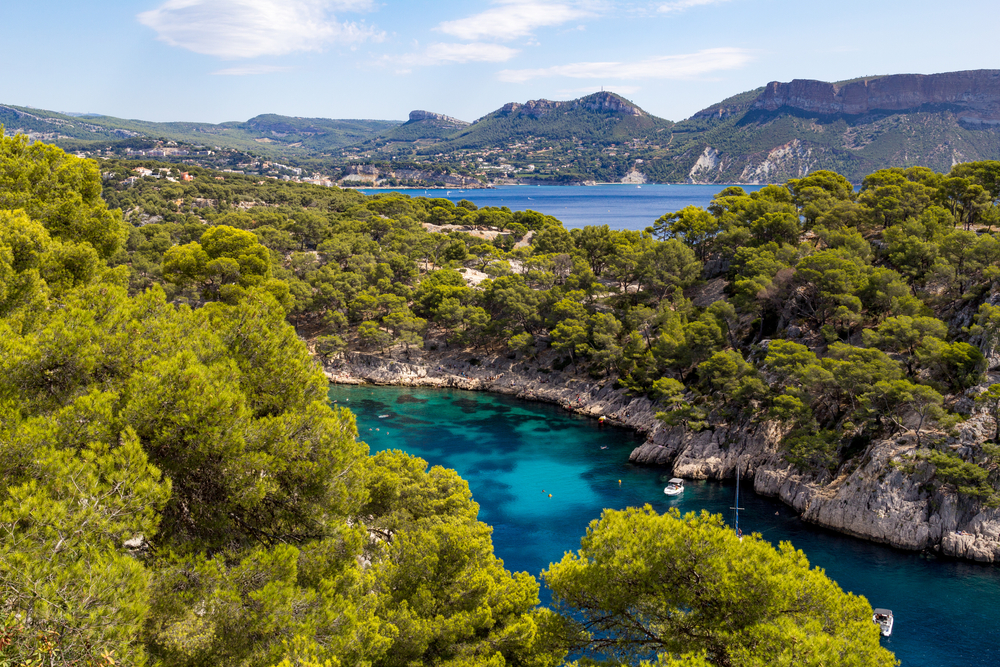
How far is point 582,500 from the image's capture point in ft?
99.6

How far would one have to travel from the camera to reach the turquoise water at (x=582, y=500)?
2058cm

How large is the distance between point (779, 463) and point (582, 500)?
10.0 meters

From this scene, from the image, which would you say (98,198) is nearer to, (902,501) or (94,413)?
(94,413)

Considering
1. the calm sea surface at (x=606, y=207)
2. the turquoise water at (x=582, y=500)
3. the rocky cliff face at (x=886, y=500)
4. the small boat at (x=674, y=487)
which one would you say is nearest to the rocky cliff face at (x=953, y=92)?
the calm sea surface at (x=606, y=207)

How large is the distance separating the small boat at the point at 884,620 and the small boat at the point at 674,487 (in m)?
10.7

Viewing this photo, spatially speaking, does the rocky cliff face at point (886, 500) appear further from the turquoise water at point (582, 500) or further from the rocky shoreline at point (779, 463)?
the turquoise water at point (582, 500)

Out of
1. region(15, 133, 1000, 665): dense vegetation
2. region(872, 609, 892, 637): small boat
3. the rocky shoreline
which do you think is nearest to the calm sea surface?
the rocky shoreline

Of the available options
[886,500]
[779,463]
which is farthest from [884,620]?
[779,463]

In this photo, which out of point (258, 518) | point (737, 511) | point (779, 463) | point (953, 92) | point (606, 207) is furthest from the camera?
point (953, 92)

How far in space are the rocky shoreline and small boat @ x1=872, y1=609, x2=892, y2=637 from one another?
6.12m

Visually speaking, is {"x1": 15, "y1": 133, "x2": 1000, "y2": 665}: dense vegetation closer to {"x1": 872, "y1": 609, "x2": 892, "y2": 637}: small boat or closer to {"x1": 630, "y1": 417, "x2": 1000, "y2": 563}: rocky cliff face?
{"x1": 630, "y1": 417, "x2": 1000, "y2": 563}: rocky cliff face

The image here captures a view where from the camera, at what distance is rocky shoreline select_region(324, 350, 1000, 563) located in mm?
24312

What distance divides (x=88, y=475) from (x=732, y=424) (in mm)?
31628

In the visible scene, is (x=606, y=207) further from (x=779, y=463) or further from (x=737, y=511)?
(x=737, y=511)
